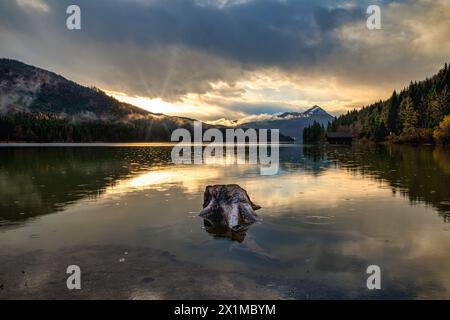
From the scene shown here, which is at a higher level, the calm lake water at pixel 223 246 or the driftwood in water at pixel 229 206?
the driftwood in water at pixel 229 206

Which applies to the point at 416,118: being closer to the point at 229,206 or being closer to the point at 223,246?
the point at 229,206

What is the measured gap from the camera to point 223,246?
13.0m

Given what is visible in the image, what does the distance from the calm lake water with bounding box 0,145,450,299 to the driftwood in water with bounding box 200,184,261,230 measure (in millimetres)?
853

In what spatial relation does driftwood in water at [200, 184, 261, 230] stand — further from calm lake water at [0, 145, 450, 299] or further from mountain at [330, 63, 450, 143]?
mountain at [330, 63, 450, 143]

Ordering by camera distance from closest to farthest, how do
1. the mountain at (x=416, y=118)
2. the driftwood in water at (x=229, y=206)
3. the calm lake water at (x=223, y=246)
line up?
1. the calm lake water at (x=223, y=246)
2. the driftwood in water at (x=229, y=206)
3. the mountain at (x=416, y=118)

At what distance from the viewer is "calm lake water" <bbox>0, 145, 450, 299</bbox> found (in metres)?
A: 9.37

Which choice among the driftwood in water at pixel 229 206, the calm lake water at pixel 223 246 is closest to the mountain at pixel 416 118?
the calm lake water at pixel 223 246

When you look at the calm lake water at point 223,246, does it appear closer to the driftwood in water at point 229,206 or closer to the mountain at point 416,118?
the driftwood in water at point 229,206

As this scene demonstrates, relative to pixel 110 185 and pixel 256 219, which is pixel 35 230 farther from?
pixel 110 185

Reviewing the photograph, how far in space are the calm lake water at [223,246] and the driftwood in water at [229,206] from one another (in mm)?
853

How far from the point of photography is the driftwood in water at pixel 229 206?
16.7m

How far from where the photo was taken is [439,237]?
45.7 ft

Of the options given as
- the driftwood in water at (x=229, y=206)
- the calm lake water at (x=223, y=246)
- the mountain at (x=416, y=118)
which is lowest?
the calm lake water at (x=223, y=246)

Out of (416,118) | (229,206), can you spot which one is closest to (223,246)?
(229,206)
